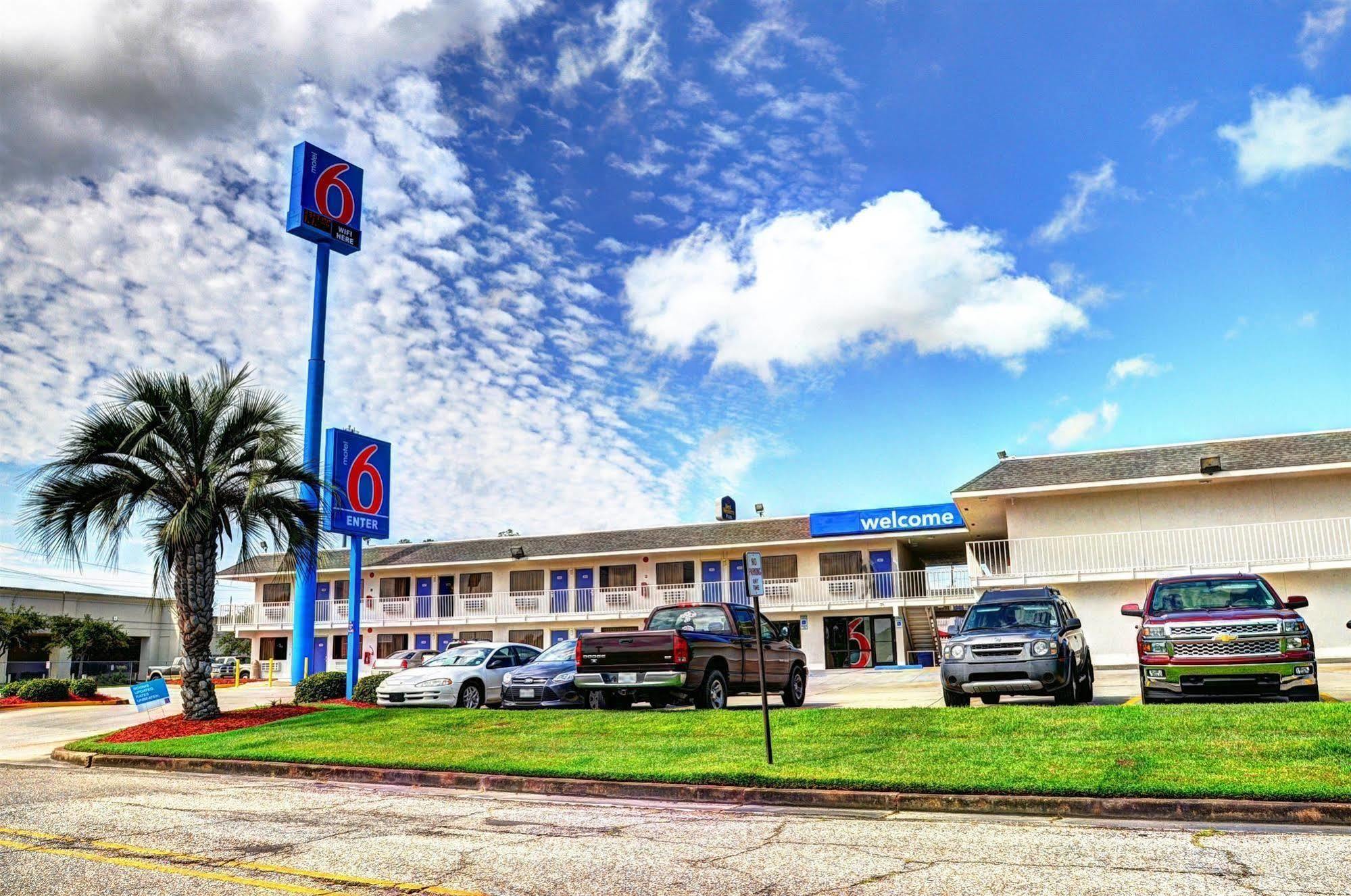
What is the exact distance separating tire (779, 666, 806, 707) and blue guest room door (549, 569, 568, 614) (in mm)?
25149

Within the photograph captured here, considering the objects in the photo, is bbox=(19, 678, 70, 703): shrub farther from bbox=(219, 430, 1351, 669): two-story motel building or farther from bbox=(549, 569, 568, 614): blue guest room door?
bbox=(549, 569, 568, 614): blue guest room door

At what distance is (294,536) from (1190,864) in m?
15.9

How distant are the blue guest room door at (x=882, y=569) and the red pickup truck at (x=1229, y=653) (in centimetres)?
2434

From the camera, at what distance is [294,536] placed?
18.3 meters

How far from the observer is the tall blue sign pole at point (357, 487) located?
92.3 ft

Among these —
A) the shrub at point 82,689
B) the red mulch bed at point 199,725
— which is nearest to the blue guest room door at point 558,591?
the shrub at point 82,689

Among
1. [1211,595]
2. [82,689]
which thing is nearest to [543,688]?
[1211,595]

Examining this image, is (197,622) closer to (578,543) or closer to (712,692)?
(712,692)

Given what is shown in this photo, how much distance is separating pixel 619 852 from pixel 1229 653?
892cm

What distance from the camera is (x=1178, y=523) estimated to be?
2723cm

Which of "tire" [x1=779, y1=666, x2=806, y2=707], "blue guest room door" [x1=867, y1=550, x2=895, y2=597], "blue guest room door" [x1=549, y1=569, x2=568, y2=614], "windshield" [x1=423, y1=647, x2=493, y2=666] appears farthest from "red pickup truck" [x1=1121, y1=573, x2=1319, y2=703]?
"blue guest room door" [x1=549, y1=569, x2=568, y2=614]

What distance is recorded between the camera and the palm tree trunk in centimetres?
1781

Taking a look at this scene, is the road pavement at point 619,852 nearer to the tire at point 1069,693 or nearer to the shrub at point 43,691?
the tire at point 1069,693

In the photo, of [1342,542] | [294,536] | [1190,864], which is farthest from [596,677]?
[1342,542]
